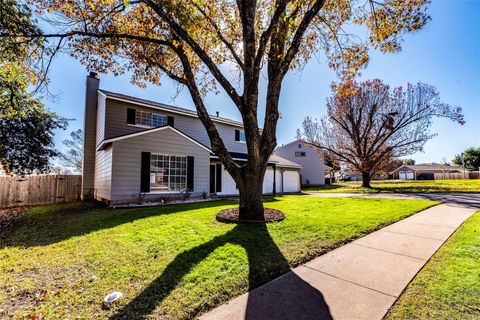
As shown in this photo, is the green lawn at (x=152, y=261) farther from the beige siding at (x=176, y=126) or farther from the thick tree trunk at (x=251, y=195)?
the beige siding at (x=176, y=126)

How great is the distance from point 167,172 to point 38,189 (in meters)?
7.61

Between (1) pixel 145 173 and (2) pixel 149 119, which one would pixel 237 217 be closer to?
(1) pixel 145 173

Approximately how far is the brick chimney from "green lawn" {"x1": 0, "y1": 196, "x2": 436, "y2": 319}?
7.43 meters

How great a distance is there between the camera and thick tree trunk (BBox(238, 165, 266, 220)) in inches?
240

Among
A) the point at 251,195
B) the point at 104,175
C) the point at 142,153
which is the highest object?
the point at 142,153

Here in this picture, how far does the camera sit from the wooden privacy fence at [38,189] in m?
11.4

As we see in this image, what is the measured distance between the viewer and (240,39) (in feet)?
26.0

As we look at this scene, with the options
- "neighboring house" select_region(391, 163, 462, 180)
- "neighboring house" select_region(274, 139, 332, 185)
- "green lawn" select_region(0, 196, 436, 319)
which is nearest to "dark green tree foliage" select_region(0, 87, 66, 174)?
"green lawn" select_region(0, 196, 436, 319)

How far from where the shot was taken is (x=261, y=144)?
6.22 metres

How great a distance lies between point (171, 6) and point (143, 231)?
644cm

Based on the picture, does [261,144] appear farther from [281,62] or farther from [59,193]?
[59,193]

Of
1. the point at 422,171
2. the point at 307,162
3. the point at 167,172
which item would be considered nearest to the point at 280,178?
the point at 167,172

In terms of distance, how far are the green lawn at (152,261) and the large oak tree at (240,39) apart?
5.71 feet

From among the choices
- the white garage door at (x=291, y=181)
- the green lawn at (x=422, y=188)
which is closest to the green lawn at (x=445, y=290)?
the white garage door at (x=291, y=181)
